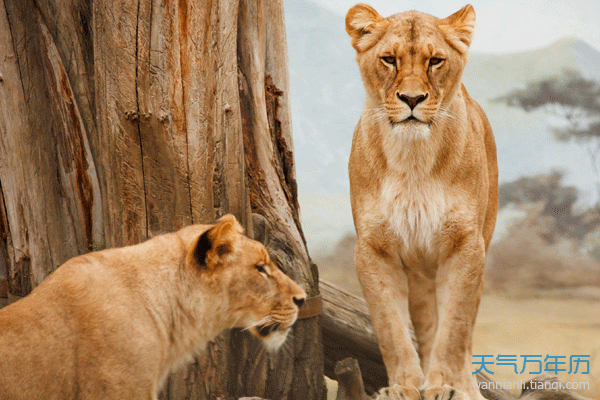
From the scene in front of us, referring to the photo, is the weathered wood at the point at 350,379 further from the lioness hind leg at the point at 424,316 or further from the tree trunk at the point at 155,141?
the lioness hind leg at the point at 424,316

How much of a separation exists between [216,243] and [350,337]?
214cm

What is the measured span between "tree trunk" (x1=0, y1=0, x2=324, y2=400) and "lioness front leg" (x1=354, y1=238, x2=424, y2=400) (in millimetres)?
527

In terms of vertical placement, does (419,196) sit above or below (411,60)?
below

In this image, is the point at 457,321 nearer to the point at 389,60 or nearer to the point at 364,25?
the point at 389,60

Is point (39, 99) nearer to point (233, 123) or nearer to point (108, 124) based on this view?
point (108, 124)

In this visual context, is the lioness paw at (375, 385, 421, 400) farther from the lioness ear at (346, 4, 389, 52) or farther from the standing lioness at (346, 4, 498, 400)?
the lioness ear at (346, 4, 389, 52)

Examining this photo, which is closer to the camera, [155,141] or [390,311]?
[155,141]

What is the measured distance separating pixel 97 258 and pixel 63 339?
1.28 ft

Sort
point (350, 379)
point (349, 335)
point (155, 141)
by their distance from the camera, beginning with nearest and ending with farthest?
1. point (155, 141)
2. point (350, 379)
3. point (349, 335)

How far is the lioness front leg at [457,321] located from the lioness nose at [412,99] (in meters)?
0.83

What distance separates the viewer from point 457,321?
3.41 m

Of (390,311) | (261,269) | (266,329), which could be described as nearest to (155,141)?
(261,269)

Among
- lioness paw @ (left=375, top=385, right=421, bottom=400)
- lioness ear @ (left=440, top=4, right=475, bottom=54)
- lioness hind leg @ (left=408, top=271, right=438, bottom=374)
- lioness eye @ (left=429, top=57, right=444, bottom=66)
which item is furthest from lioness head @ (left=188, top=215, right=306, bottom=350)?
lioness ear @ (left=440, top=4, right=475, bottom=54)

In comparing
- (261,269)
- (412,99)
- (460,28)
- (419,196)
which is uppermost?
(460,28)
